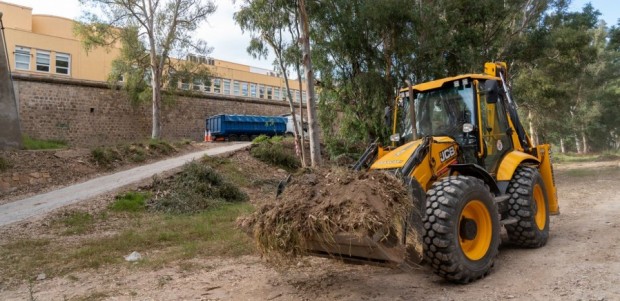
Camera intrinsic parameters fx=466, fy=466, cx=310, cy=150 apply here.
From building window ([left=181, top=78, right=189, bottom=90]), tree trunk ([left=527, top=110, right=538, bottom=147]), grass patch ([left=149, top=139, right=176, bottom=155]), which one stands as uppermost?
building window ([left=181, top=78, right=189, bottom=90])

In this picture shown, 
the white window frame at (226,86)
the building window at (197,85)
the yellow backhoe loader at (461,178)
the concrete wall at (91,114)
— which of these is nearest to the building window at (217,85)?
the white window frame at (226,86)

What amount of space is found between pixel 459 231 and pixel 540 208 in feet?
9.08

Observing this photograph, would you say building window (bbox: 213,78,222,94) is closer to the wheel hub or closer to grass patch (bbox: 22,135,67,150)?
grass patch (bbox: 22,135,67,150)

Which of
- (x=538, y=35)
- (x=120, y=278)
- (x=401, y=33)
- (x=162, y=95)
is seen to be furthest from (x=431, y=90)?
(x=162, y=95)

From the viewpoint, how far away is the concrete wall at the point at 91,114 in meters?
24.3

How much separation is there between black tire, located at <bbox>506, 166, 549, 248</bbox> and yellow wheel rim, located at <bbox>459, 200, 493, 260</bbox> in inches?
48.9

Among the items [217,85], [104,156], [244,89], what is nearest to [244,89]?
[244,89]

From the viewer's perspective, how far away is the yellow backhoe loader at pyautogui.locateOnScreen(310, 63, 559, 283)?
183 inches

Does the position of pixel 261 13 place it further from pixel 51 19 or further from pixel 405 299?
pixel 51 19

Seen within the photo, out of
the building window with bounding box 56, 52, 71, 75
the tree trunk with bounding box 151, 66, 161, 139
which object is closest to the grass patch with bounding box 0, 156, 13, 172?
the tree trunk with bounding box 151, 66, 161, 139

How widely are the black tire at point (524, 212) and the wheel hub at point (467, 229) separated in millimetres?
1522

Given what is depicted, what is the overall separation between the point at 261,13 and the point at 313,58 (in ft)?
8.51

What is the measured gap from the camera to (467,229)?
16.7 ft

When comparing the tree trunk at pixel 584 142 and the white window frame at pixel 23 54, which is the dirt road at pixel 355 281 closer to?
the white window frame at pixel 23 54
